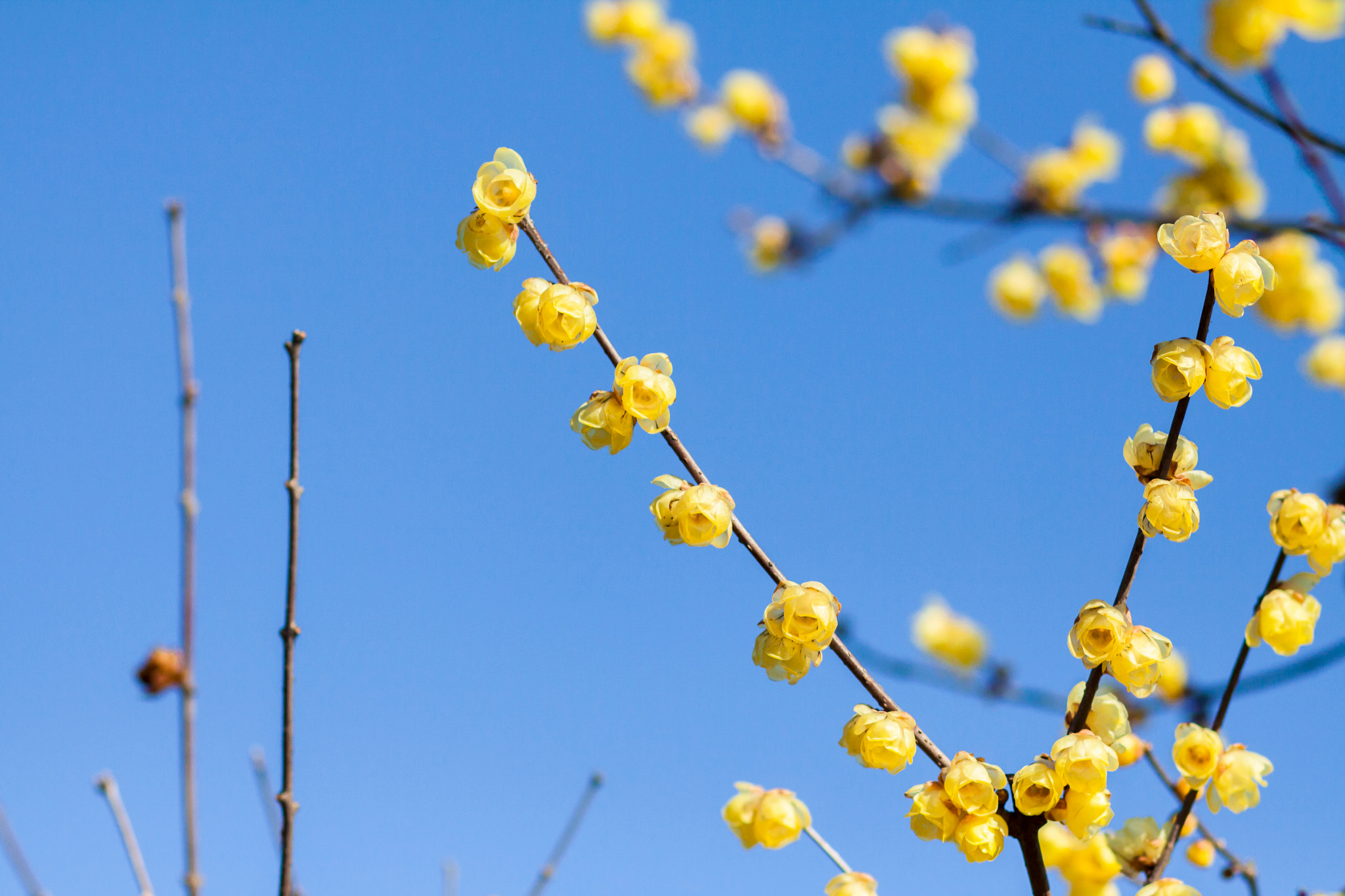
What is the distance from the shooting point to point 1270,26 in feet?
10.2

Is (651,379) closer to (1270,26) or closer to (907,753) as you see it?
(907,753)

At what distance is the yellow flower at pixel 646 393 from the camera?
4.27 ft

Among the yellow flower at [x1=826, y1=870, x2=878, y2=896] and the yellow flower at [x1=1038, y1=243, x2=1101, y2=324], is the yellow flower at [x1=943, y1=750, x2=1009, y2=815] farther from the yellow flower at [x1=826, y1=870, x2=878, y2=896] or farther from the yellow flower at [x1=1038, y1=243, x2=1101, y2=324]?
the yellow flower at [x1=1038, y1=243, x2=1101, y2=324]

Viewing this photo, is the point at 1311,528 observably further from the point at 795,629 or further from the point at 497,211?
the point at 497,211

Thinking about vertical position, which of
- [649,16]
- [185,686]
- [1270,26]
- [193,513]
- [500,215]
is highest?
[649,16]

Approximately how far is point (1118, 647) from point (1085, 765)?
0.57 feet

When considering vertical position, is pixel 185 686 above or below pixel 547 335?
below

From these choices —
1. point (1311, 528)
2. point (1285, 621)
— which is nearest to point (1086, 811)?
point (1285, 621)

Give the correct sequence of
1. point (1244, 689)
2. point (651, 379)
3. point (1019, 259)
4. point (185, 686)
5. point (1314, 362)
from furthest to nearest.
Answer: point (1019, 259)
point (1314, 362)
point (1244, 689)
point (651, 379)
point (185, 686)

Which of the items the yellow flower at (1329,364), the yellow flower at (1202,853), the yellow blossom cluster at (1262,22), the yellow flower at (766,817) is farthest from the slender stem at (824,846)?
the yellow flower at (1329,364)

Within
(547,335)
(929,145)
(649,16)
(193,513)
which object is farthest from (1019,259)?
(193,513)

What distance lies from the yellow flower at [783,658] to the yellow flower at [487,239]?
686mm

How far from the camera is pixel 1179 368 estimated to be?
4.30 ft

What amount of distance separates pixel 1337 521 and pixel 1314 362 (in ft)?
16.5
